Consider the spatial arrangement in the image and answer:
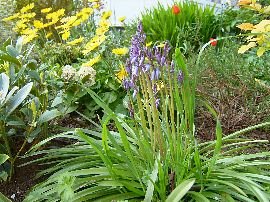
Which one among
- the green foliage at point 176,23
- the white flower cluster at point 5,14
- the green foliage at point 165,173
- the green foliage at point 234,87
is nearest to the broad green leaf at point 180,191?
the green foliage at point 165,173

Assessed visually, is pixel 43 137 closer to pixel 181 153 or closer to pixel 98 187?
pixel 98 187

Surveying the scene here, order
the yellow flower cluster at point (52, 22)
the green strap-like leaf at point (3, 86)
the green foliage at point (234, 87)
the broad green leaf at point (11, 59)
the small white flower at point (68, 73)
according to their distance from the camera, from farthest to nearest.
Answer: the yellow flower cluster at point (52, 22) → the green foliage at point (234, 87) → the small white flower at point (68, 73) → the broad green leaf at point (11, 59) → the green strap-like leaf at point (3, 86)

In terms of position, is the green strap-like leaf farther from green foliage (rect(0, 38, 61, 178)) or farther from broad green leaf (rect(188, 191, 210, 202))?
broad green leaf (rect(188, 191, 210, 202))

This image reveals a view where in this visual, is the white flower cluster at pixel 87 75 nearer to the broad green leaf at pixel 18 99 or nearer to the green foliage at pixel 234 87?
the broad green leaf at pixel 18 99

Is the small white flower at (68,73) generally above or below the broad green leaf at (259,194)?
above

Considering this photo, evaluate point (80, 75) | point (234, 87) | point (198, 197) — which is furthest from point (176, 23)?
point (198, 197)

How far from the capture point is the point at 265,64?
14.0 feet

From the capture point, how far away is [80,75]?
10.8 ft

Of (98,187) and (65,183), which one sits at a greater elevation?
(65,183)

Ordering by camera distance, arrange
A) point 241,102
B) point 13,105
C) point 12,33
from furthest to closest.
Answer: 1. point 12,33
2. point 241,102
3. point 13,105

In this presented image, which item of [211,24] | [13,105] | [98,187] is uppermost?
[13,105]

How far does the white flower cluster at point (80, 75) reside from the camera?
3231mm

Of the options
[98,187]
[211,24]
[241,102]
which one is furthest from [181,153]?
[211,24]

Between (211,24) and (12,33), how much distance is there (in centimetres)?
261
